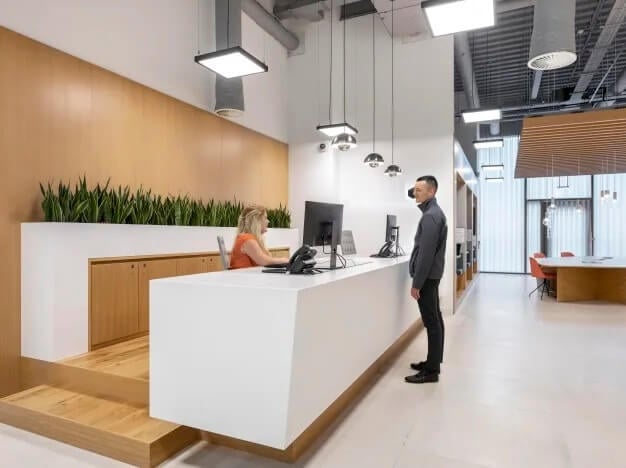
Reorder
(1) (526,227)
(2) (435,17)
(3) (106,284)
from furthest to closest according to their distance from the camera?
(1) (526,227), (3) (106,284), (2) (435,17)

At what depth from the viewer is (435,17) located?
10.5 feet

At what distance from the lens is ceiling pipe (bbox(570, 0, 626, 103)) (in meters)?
6.07

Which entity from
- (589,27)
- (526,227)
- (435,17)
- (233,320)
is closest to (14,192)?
(233,320)

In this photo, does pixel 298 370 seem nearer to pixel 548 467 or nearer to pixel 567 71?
pixel 548 467

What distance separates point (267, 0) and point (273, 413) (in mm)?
6912

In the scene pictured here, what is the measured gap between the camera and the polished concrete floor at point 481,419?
2383 mm

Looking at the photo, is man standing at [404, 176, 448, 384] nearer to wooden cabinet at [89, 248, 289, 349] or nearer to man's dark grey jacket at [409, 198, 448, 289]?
man's dark grey jacket at [409, 198, 448, 289]

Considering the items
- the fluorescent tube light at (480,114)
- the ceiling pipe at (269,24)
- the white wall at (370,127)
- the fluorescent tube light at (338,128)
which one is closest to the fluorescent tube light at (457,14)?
the fluorescent tube light at (338,128)

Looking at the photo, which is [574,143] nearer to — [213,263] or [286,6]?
[286,6]

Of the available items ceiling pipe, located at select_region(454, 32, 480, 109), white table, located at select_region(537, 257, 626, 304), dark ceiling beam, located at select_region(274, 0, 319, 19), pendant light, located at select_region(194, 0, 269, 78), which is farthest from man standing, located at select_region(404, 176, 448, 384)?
white table, located at select_region(537, 257, 626, 304)

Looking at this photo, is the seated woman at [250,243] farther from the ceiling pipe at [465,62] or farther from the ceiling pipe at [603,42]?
the ceiling pipe at [603,42]

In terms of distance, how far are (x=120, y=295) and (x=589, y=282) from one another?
27.1ft

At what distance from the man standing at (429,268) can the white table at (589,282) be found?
5.19 metres

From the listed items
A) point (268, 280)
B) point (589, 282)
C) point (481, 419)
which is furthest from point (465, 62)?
point (268, 280)
